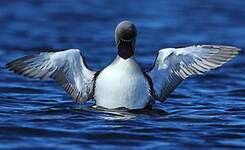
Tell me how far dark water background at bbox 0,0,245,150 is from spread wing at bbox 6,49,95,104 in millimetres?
339

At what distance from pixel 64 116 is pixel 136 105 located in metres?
1.10

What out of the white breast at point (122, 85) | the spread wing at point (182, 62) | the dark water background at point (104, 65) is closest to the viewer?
the dark water background at point (104, 65)

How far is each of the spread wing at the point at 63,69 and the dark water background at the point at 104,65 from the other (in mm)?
339

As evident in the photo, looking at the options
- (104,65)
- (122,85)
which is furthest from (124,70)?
(104,65)

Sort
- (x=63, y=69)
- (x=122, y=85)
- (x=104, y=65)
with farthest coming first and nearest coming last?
1. (x=104, y=65)
2. (x=63, y=69)
3. (x=122, y=85)

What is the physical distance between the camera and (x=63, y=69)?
880cm

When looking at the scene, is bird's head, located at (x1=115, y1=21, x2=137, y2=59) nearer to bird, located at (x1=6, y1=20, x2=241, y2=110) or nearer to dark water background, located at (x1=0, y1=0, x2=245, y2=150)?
bird, located at (x1=6, y1=20, x2=241, y2=110)

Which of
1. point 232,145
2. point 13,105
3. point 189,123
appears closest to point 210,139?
point 232,145

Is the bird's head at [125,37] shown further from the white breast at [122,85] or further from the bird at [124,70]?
the white breast at [122,85]

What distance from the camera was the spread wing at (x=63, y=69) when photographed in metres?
8.55

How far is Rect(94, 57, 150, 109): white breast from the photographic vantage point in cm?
832

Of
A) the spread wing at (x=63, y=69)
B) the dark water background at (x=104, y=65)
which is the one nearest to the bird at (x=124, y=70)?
the spread wing at (x=63, y=69)

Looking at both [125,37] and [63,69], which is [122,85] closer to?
[125,37]

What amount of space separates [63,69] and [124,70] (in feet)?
3.47
